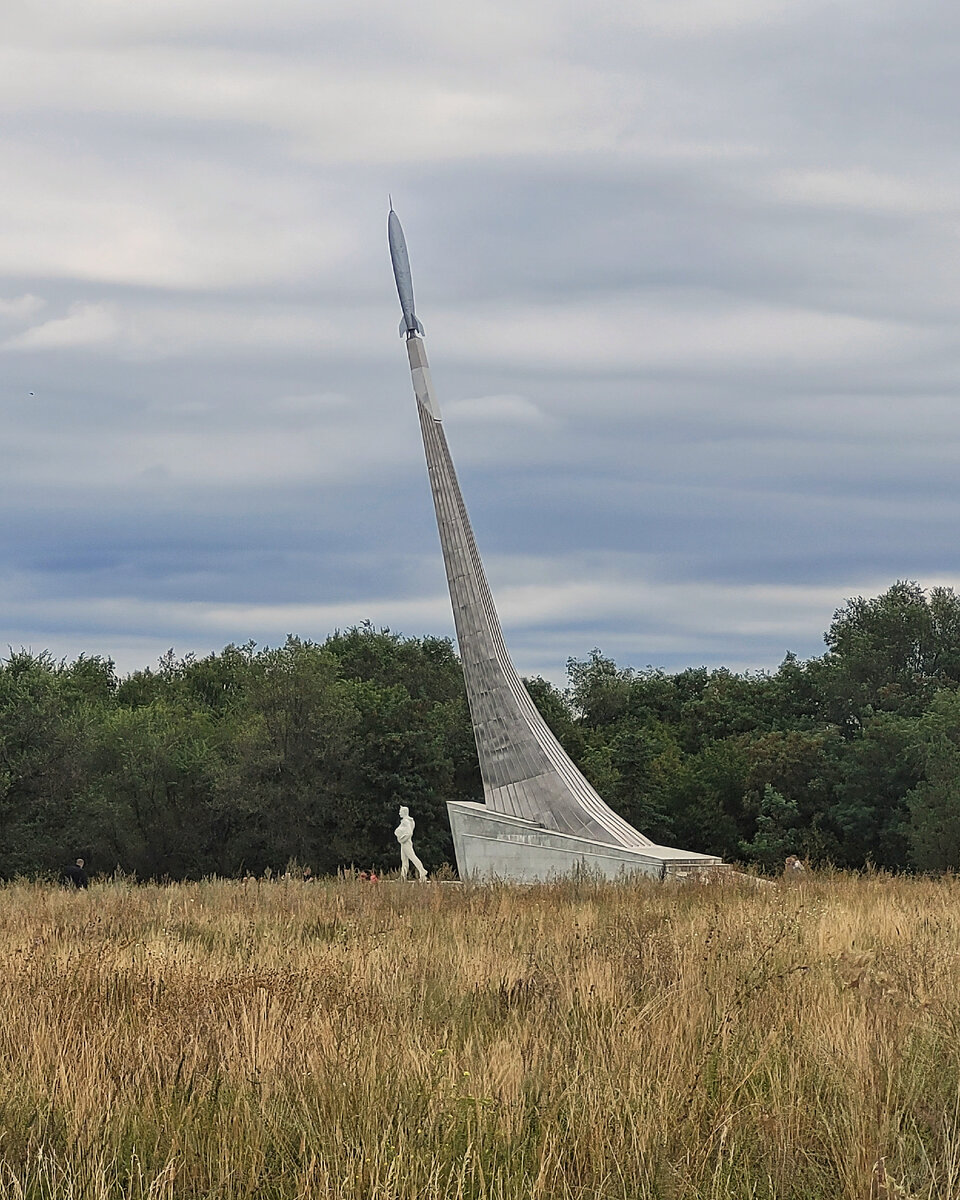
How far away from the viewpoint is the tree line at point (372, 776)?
30.0 m

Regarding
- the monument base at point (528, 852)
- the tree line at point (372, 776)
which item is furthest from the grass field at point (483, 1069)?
the tree line at point (372, 776)

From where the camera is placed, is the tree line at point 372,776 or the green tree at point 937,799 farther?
the tree line at point 372,776

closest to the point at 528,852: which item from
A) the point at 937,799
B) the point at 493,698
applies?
the point at 493,698

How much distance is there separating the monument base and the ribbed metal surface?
341 mm

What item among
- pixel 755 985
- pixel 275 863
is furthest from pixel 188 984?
pixel 275 863

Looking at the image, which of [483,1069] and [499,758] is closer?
[483,1069]

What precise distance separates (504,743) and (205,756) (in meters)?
14.8

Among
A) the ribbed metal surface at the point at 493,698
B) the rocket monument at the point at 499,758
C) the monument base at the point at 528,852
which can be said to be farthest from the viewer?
the ribbed metal surface at the point at 493,698

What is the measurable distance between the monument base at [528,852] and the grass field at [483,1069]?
34.9 feet

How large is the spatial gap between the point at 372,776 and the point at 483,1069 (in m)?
27.7

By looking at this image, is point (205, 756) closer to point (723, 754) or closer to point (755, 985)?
point (723, 754)

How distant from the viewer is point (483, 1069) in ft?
13.6

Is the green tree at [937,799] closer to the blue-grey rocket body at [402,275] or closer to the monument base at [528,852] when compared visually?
the monument base at [528,852]

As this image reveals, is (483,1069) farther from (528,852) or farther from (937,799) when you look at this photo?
(937,799)
